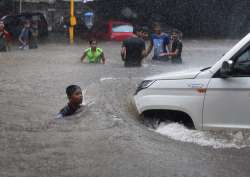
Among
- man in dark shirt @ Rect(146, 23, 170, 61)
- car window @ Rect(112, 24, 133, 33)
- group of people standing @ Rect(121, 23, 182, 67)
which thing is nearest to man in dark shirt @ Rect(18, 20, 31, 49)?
car window @ Rect(112, 24, 133, 33)

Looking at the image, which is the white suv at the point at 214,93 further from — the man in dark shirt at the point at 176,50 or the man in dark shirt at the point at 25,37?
the man in dark shirt at the point at 25,37

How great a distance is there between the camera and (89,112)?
8609 mm

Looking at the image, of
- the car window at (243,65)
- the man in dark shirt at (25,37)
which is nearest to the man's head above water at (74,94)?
the car window at (243,65)

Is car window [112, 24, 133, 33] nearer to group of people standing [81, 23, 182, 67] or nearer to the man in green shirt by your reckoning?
group of people standing [81, 23, 182, 67]

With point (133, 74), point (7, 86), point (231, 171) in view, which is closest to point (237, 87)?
point (231, 171)

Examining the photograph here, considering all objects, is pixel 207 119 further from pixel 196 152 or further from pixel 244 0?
pixel 244 0

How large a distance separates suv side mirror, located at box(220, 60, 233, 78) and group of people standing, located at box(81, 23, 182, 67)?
28.6 feet

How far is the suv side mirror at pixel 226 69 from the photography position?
21.6ft

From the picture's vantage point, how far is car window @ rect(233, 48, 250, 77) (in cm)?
665

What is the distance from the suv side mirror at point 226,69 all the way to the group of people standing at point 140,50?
28.6 feet

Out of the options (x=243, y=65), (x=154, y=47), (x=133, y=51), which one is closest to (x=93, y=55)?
(x=133, y=51)

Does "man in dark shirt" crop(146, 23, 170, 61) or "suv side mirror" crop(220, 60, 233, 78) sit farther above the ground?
"suv side mirror" crop(220, 60, 233, 78)

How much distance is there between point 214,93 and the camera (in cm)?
677

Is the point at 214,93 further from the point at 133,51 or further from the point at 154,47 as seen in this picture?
the point at 154,47
